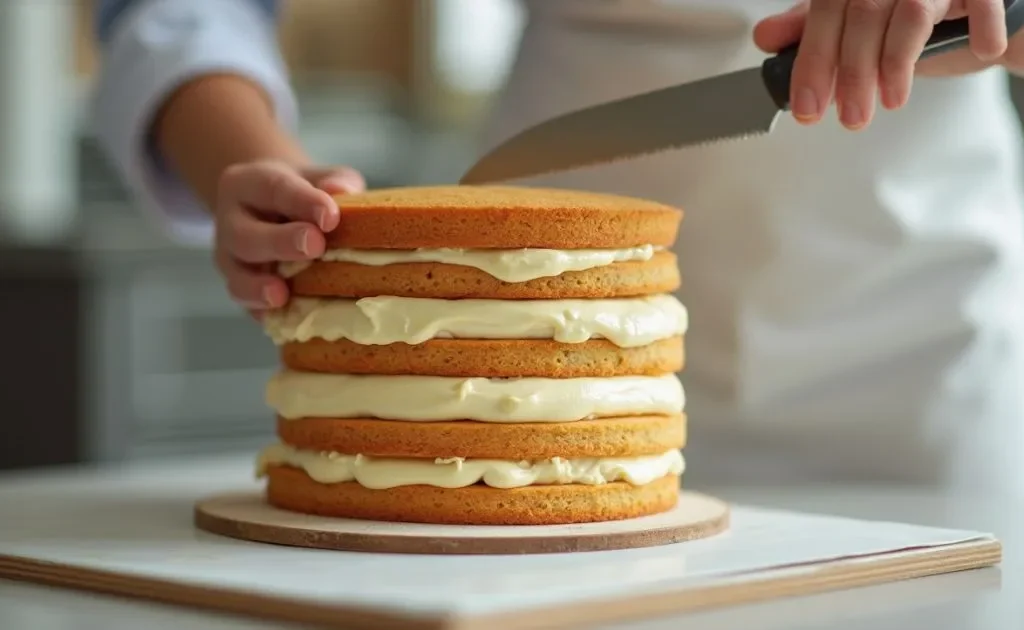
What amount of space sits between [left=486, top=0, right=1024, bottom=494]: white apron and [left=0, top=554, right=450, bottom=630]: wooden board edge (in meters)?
0.72

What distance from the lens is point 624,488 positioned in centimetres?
112

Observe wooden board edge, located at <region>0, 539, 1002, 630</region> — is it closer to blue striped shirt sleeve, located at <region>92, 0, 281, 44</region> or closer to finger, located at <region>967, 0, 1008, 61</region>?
finger, located at <region>967, 0, 1008, 61</region>

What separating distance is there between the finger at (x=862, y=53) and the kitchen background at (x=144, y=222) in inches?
39.7

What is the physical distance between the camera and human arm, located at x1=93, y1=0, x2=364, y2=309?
1.43 m

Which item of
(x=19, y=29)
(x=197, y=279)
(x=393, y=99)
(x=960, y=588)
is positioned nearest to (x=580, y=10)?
(x=960, y=588)

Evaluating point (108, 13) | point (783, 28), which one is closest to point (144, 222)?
Result: point (108, 13)

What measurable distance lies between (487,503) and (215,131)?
55 cm

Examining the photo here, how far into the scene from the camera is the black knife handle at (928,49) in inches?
44.5

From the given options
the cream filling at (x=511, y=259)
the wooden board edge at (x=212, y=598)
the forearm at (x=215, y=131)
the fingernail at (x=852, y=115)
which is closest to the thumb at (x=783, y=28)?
the fingernail at (x=852, y=115)

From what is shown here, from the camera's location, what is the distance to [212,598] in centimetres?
89

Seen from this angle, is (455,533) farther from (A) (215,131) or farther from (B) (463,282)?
(A) (215,131)

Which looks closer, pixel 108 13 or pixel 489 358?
pixel 489 358

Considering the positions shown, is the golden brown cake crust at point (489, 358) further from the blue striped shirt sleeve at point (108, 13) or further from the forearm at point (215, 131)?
the blue striped shirt sleeve at point (108, 13)

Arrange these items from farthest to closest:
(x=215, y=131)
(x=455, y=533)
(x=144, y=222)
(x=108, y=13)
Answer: (x=144, y=222)
(x=108, y=13)
(x=215, y=131)
(x=455, y=533)
